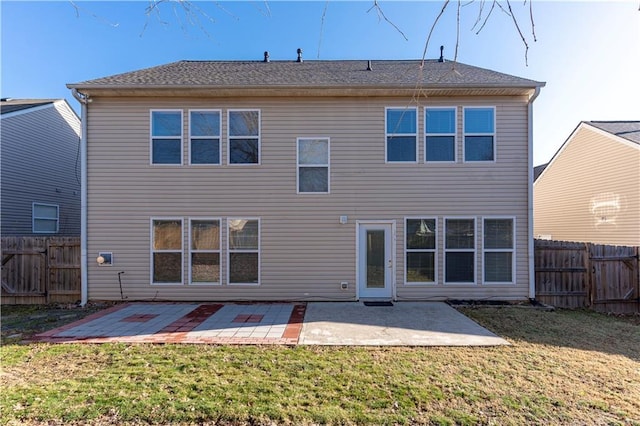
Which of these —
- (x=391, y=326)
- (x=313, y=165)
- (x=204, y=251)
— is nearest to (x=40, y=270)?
(x=204, y=251)

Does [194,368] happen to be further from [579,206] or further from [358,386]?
[579,206]

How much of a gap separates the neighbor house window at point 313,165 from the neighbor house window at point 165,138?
121 inches

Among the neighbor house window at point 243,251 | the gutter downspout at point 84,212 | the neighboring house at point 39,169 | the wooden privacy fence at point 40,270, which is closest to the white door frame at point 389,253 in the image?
the neighbor house window at point 243,251

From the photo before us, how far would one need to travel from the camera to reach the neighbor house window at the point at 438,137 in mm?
7250

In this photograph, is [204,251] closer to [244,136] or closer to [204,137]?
[204,137]

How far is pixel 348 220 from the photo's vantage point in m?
7.21

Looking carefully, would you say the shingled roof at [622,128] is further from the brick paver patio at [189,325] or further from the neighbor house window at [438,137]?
the brick paver patio at [189,325]

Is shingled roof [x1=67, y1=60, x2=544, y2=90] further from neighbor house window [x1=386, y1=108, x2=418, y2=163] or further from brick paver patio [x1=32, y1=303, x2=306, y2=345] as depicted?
brick paver patio [x1=32, y1=303, x2=306, y2=345]

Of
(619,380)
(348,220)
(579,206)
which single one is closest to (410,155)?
(348,220)

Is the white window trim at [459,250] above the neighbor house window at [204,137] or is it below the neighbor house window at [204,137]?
below

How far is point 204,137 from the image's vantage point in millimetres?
7281

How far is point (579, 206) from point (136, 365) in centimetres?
1624

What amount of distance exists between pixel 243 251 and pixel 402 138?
4.92 meters

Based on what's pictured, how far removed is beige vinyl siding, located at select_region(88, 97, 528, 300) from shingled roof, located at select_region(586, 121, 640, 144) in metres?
7.20
